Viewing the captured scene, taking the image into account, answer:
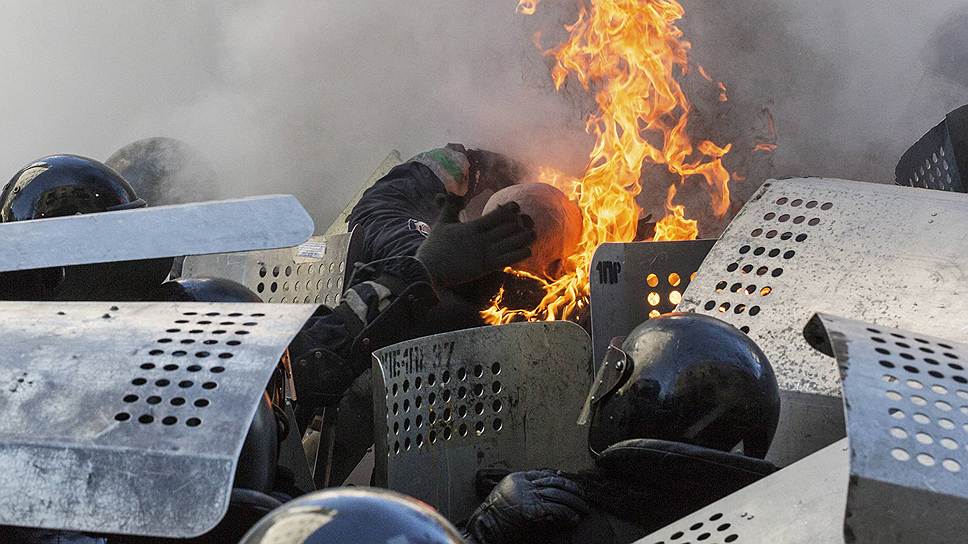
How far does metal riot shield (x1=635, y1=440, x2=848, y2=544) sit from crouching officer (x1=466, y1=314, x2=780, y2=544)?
0.30m

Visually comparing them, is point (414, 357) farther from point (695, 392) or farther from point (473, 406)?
point (695, 392)

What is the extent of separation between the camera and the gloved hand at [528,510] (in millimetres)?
2873

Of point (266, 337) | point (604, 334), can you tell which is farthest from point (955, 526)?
point (604, 334)

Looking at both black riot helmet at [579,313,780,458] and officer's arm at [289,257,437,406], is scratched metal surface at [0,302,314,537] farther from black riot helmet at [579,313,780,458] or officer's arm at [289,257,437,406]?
officer's arm at [289,257,437,406]

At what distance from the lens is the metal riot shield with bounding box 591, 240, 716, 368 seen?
4.38 metres

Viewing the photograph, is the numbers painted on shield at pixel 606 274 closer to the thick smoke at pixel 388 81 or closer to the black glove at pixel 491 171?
the black glove at pixel 491 171

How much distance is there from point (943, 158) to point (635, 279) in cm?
156

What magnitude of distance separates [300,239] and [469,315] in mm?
3151

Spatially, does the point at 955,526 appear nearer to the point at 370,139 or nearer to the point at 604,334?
the point at 604,334

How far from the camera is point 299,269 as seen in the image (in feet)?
17.4

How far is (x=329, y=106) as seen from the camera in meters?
8.02

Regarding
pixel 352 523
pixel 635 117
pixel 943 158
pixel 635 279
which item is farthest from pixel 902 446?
pixel 635 117

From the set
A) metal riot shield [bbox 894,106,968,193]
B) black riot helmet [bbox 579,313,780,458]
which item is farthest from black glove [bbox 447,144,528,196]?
black riot helmet [bbox 579,313,780,458]

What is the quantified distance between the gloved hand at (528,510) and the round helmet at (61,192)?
6.26ft
